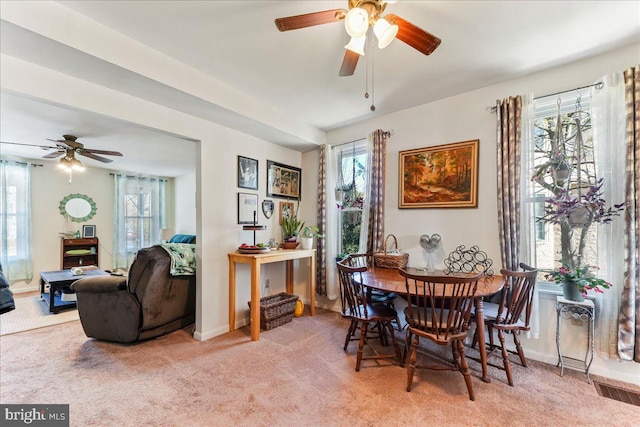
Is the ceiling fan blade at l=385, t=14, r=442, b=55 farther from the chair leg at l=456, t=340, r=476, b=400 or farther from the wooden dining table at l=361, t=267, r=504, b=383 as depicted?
the chair leg at l=456, t=340, r=476, b=400

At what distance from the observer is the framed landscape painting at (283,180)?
3.73 metres

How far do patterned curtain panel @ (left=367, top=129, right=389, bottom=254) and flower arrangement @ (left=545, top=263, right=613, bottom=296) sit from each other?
5.26 feet

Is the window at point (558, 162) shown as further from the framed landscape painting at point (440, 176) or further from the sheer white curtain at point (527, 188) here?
the framed landscape painting at point (440, 176)

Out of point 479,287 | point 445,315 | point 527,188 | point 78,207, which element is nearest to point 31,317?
point 78,207

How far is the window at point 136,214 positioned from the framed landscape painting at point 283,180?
4.46 m

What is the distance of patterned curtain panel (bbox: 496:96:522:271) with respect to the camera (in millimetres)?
2369

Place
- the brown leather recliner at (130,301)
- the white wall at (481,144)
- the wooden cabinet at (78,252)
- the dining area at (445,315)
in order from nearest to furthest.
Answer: the dining area at (445,315) < the white wall at (481,144) < the brown leather recliner at (130,301) < the wooden cabinet at (78,252)

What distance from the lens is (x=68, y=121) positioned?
10.4 feet

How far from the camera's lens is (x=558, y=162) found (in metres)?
2.17

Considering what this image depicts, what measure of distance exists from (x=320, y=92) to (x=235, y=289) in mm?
2451

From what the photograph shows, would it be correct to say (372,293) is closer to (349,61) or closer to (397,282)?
(397,282)

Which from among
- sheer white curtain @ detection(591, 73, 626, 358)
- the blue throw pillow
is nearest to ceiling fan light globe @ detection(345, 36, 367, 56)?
sheer white curtain @ detection(591, 73, 626, 358)

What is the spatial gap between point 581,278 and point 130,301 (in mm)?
4021

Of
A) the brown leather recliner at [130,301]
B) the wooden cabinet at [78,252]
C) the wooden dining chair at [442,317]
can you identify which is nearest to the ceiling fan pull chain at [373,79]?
the wooden dining chair at [442,317]
